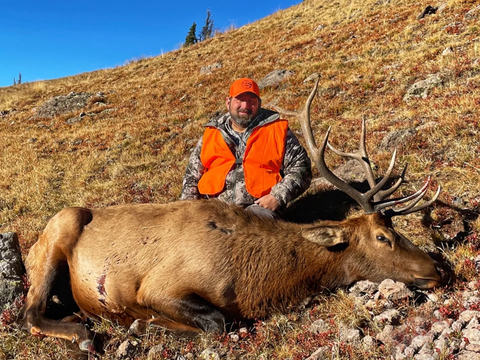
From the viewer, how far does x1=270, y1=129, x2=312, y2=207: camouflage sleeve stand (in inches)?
217

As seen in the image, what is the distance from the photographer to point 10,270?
483 cm

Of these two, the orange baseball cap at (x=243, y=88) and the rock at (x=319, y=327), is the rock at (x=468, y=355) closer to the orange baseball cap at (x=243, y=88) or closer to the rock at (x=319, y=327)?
the rock at (x=319, y=327)

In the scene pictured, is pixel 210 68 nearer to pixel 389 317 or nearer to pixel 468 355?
pixel 389 317

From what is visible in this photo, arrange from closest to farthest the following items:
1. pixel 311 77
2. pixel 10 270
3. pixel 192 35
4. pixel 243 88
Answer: pixel 10 270, pixel 243 88, pixel 311 77, pixel 192 35

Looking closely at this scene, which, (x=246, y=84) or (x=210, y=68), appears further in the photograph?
(x=210, y=68)

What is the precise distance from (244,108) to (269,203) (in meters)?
1.74

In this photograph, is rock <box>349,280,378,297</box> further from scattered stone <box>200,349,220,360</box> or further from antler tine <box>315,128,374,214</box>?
scattered stone <box>200,349,220,360</box>

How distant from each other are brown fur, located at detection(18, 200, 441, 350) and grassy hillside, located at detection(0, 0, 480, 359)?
255 millimetres

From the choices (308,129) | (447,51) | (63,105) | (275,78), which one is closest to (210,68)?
(275,78)

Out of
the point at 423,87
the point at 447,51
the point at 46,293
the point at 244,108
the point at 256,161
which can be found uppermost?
the point at 447,51

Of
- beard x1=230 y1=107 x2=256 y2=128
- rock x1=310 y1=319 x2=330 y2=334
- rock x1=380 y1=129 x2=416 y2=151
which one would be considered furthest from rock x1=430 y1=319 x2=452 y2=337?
rock x1=380 y1=129 x2=416 y2=151

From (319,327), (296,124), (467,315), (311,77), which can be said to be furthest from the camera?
(311,77)

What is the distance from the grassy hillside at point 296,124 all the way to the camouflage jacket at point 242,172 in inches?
47.2

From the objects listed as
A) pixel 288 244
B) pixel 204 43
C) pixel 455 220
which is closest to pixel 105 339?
pixel 288 244
